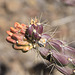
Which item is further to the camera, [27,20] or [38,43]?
[27,20]

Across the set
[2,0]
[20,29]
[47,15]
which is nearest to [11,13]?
[2,0]

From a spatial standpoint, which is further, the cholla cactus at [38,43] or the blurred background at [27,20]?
the blurred background at [27,20]

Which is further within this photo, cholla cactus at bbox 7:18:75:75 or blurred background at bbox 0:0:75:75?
blurred background at bbox 0:0:75:75

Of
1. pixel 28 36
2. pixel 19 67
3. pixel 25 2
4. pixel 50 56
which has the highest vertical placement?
pixel 25 2

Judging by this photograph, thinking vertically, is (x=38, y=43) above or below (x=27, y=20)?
below

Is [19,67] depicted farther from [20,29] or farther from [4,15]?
[20,29]
